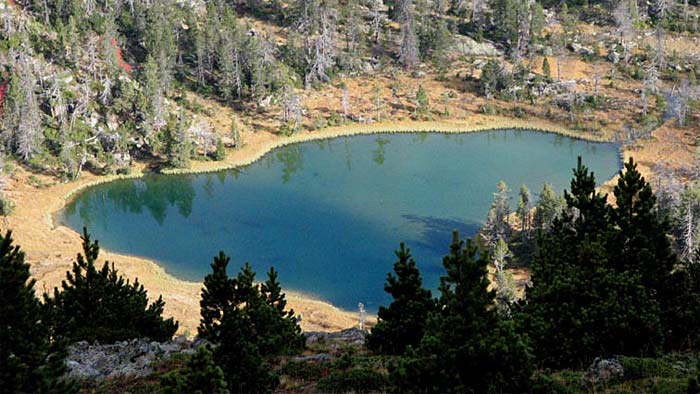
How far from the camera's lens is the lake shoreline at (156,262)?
6706 cm

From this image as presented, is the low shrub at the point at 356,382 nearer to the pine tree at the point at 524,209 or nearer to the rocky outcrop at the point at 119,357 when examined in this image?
the rocky outcrop at the point at 119,357

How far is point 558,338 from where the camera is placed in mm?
30703

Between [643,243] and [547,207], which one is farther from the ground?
[643,243]

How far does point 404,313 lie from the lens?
1368 inches

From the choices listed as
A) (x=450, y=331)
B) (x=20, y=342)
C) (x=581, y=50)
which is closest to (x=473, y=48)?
(x=581, y=50)

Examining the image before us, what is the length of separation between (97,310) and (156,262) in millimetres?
37558

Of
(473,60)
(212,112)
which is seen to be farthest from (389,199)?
(473,60)

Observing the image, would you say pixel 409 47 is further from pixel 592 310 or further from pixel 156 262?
pixel 592 310

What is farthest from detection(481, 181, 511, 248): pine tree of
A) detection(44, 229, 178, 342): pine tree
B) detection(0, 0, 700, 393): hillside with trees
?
detection(44, 229, 178, 342): pine tree

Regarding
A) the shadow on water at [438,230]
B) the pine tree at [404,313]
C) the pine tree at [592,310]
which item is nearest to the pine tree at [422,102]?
the shadow on water at [438,230]

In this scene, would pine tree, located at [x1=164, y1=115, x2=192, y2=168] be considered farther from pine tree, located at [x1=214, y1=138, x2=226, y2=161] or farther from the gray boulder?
the gray boulder

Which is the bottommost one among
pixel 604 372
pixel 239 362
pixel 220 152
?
pixel 220 152

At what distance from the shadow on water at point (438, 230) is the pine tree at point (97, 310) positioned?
41542mm

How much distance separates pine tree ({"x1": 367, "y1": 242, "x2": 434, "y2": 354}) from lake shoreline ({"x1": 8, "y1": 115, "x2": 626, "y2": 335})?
2812 centimetres
